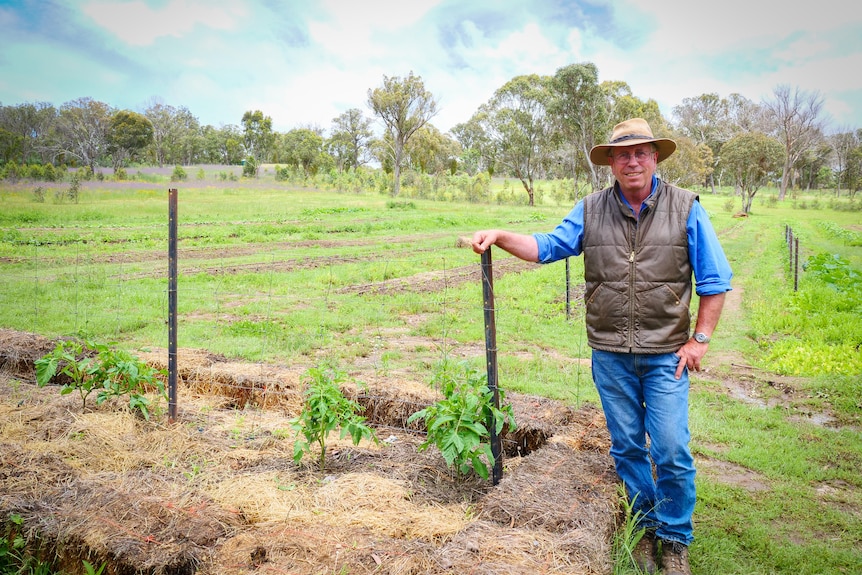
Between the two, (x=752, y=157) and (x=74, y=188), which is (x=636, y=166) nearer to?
(x=74, y=188)

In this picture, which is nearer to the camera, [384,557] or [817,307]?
[384,557]

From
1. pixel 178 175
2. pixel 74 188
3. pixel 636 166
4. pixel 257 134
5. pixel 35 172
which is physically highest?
pixel 257 134

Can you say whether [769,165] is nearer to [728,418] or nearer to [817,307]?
[817,307]

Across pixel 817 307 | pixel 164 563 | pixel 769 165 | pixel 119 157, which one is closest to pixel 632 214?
pixel 164 563

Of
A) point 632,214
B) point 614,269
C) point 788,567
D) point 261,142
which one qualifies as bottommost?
point 788,567

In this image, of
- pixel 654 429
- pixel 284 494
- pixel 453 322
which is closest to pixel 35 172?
pixel 453 322

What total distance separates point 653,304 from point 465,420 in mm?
1210

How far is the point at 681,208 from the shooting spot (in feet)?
9.18

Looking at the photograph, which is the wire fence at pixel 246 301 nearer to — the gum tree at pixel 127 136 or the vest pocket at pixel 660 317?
the vest pocket at pixel 660 317

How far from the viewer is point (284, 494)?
3236mm

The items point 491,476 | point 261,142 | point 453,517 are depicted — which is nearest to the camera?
point 453,517

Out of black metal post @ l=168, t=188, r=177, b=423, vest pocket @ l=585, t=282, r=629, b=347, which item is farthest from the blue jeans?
black metal post @ l=168, t=188, r=177, b=423

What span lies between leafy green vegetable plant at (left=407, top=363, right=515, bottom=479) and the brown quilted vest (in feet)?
2.53

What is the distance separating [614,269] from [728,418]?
3232mm
